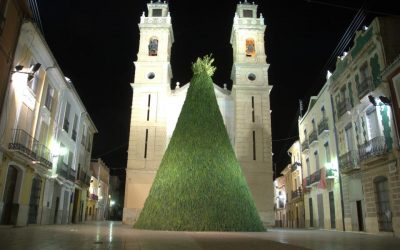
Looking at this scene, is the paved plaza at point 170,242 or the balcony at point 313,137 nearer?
the paved plaza at point 170,242

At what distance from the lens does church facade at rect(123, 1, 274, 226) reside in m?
27.8

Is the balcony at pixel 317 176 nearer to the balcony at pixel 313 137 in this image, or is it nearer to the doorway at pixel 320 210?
the doorway at pixel 320 210

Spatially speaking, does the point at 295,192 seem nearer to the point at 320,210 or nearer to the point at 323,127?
the point at 320,210

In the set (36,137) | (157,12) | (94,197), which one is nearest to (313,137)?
(36,137)

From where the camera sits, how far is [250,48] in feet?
105

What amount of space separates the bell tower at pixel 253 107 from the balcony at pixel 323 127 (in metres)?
6.11

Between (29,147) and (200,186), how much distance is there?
9751mm

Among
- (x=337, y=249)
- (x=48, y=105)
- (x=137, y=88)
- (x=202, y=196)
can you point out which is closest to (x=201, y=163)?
(x=202, y=196)

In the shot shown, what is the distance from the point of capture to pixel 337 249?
706cm

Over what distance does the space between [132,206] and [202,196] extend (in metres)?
16.7


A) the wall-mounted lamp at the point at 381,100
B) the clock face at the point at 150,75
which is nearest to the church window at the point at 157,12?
the clock face at the point at 150,75

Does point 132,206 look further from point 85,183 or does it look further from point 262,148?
point 262,148

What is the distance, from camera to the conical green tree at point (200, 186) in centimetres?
1180

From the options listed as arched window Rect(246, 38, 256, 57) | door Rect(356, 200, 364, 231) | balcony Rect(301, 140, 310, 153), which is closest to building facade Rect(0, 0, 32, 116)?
door Rect(356, 200, 364, 231)
